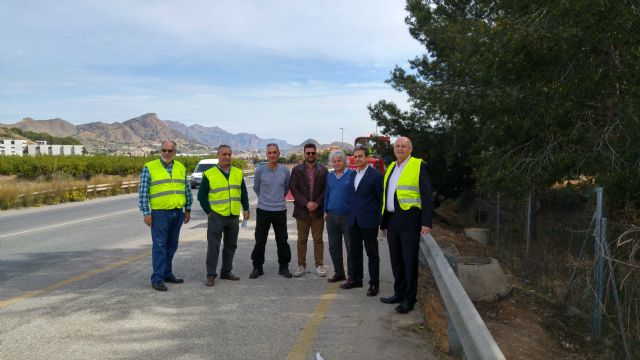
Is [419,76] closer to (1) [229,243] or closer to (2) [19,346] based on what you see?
(1) [229,243]

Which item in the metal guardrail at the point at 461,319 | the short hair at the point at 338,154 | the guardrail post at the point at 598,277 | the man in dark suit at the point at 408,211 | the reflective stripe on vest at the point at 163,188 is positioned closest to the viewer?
the metal guardrail at the point at 461,319

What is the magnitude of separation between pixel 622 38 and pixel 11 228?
13754mm

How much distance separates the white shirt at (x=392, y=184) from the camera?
18.7 feet

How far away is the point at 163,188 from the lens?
6535mm

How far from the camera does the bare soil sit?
16.3 feet

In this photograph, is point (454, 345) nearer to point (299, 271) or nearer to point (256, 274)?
point (299, 271)

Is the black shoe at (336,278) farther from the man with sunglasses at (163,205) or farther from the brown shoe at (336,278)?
the man with sunglasses at (163,205)

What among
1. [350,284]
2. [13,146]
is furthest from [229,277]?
[13,146]

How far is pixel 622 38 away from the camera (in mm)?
7008

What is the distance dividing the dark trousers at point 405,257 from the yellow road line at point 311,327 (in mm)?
853

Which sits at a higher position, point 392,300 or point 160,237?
point 160,237

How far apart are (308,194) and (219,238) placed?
137 cm

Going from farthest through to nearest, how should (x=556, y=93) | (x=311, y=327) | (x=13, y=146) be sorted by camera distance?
(x=13, y=146), (x=556, y=93), (x=311, y=327)

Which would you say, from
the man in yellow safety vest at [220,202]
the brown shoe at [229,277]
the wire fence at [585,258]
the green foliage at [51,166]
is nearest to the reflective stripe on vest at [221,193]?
the man in yellow safety vest at [220,202]
